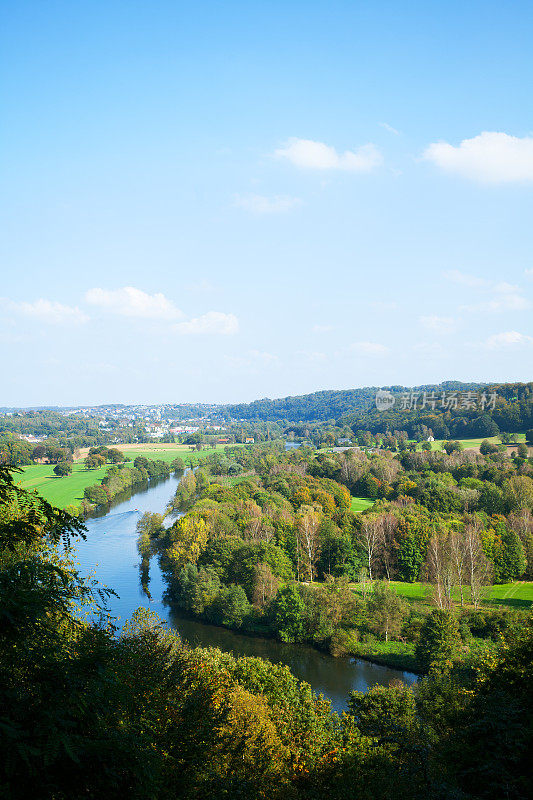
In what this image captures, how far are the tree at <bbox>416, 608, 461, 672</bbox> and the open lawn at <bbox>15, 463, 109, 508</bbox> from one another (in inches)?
1843

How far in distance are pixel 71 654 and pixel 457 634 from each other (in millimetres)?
23272

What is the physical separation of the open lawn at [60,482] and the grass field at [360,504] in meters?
34.6

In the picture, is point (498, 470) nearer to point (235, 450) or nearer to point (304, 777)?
point (304, 777)

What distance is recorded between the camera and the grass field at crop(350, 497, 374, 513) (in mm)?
57237

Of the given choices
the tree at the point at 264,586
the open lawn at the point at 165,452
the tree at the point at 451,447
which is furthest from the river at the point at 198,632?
the open lawn at the point at 165,452

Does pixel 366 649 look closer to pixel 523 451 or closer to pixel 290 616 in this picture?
pixel 290 616

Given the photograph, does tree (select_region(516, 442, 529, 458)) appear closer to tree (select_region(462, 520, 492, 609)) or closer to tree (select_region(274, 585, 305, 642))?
tree (select_region(462, 520, 492, 609))

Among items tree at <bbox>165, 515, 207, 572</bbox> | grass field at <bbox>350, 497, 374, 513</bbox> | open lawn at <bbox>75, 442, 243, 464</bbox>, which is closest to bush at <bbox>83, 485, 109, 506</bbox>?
tree at <bbox>165, 515, 207, 572</bbox>

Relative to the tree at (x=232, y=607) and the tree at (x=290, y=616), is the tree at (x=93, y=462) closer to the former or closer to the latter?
the tree at (x=232, y=607)

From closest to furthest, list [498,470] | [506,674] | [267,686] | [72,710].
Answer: [72,710]
[506,674]
[267,686]
[498,470]

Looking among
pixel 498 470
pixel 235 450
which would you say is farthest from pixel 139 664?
pixel 235 450

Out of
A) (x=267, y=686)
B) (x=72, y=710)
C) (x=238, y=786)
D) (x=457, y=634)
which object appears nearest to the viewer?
(x=72, y=710)

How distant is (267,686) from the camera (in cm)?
1719

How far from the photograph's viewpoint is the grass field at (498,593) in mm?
32812
